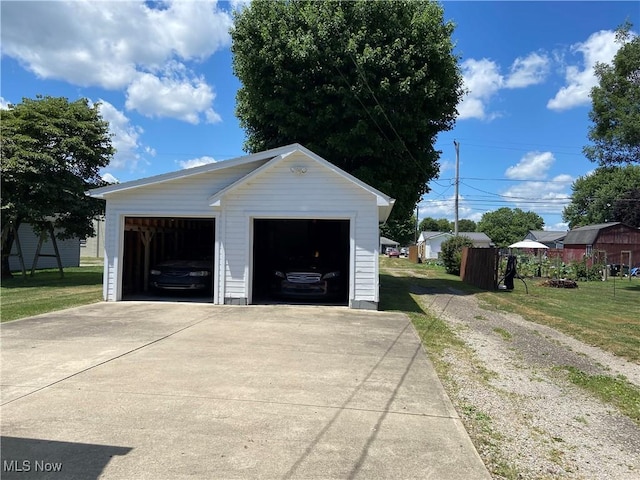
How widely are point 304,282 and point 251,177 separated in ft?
9.39

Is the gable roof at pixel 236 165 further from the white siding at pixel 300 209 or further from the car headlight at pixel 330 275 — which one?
the car headlight at pixel 330 275

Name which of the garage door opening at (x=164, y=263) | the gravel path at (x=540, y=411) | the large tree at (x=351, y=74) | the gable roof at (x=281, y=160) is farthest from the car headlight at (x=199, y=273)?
the gravel path at (x=540, y=411)

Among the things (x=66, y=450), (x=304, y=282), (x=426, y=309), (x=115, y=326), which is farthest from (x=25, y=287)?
(x=66, y=450)

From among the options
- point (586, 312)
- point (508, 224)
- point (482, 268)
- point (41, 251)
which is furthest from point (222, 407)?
point (508, 224)

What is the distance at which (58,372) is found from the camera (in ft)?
16.4

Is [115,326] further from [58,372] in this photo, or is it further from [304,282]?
[304,282]

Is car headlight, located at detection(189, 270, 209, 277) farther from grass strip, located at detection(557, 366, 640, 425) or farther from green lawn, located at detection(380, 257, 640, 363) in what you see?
grass strip, located at detection(557, 366, 640, 425)

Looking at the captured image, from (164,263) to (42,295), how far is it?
132 inches

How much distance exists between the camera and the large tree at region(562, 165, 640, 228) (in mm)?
47500

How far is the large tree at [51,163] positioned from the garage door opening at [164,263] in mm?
3750

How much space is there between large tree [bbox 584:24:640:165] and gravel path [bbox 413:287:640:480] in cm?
1748

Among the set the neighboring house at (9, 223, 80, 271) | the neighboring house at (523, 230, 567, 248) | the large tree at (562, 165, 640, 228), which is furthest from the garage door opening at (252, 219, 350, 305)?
the neighboring house at (523, 230, 567, 248)

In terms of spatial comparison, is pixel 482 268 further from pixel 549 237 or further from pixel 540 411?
pixel 549 237

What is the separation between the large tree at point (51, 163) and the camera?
1428cm
